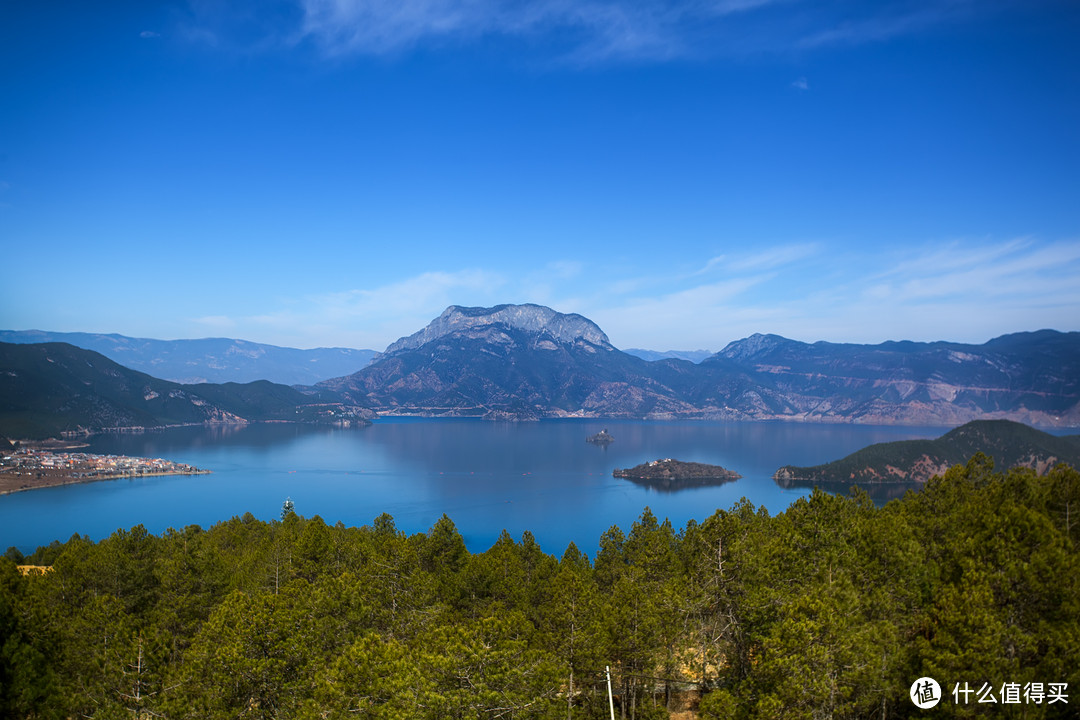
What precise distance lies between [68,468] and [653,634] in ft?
624

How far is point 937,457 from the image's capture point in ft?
558

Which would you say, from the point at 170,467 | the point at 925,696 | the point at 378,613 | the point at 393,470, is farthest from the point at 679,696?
the point at 170,467

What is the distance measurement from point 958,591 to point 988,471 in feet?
73.7

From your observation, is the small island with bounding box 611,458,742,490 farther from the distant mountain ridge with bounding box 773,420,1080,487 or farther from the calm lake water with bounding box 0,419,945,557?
the distant mountain ridge with bounding box 773,420,1080,487

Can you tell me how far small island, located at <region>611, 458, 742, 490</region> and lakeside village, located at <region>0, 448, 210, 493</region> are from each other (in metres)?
119

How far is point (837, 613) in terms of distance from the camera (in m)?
16.8

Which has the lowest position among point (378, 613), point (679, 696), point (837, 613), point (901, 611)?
point (679, 696)

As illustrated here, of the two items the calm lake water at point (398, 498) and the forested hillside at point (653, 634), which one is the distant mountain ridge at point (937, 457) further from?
the forested hillside at point (653, 634)

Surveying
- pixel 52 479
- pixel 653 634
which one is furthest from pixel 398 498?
pixel 653 634

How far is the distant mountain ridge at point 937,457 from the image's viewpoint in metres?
161

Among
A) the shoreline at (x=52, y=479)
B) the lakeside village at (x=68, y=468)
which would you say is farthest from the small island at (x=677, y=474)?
the lakeside village at (x=68, y=468)

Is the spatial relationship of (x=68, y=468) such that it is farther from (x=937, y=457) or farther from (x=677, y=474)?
(x=937, y=457)

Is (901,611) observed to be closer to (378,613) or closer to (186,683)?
(378,613)

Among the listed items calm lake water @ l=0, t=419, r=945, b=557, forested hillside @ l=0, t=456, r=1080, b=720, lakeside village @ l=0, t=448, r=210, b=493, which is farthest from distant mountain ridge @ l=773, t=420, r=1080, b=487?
lakeside village @ l=0, t=448, r=210, b=493
